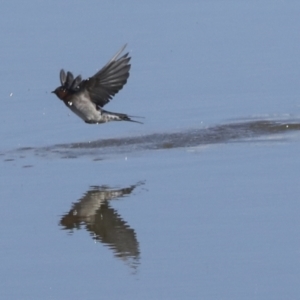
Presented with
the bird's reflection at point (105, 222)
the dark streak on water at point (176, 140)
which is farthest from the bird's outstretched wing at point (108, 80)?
the bird's reflection at point (105, 222)

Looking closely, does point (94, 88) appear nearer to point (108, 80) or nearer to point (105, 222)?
point (108, 80)

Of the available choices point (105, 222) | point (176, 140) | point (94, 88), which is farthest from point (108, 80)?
point (105, 222)

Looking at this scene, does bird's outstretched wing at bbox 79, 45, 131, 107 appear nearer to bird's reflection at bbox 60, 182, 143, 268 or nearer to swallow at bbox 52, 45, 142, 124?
swallow at bbox 52, 45, 142, 124

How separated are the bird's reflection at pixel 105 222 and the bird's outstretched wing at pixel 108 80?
3.20 feet

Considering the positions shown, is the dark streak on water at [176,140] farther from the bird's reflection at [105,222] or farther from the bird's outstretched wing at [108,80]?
the bird's reflection at [105,222]

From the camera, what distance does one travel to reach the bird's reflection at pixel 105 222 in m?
7.11

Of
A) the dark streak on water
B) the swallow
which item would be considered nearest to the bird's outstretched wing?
the swallow

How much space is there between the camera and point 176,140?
983 centimetres

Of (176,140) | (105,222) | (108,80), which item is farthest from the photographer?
(176,140)

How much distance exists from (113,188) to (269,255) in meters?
1.96

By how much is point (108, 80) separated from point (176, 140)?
974 millimetres

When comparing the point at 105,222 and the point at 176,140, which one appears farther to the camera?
the point at 176,140

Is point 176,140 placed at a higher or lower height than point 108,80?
lower

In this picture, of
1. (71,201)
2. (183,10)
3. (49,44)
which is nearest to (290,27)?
(183,10)
